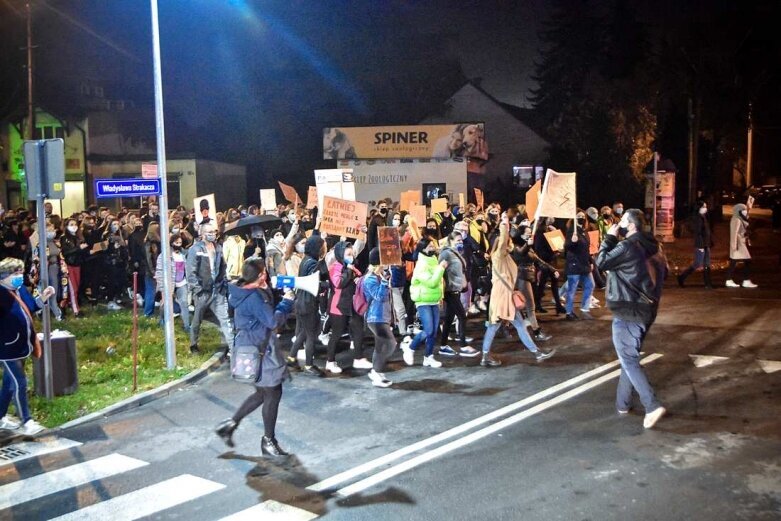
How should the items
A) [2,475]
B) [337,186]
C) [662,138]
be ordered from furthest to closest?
[662,138] → [337,186] → [2,475]

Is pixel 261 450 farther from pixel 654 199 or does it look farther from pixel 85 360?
pixel 654 199

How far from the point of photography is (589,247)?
46.2ft

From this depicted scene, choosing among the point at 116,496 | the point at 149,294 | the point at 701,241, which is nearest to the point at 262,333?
the point at 116,496

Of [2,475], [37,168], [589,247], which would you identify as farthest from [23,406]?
[589,247]

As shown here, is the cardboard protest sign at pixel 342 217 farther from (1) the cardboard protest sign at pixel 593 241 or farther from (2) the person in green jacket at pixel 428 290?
(1) the cardboard protest sign at pixel 593 241

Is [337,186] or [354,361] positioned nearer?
[354,361]

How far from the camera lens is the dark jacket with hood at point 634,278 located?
7555 millimetres

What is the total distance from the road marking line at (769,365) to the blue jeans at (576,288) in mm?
3919

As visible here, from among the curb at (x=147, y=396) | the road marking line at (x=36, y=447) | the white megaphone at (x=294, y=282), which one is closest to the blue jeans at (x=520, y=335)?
the white megaphone at (x=294, y=282)

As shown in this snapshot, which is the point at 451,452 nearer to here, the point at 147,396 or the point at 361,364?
the point at 361,364

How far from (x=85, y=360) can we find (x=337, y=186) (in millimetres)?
5252

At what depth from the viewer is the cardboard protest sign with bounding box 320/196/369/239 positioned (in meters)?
11.2

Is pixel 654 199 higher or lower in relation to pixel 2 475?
higher

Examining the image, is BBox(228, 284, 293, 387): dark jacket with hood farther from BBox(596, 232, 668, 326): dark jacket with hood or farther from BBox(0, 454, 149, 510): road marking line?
BBox(596, 232, 668, 326): dark jacket with hood
